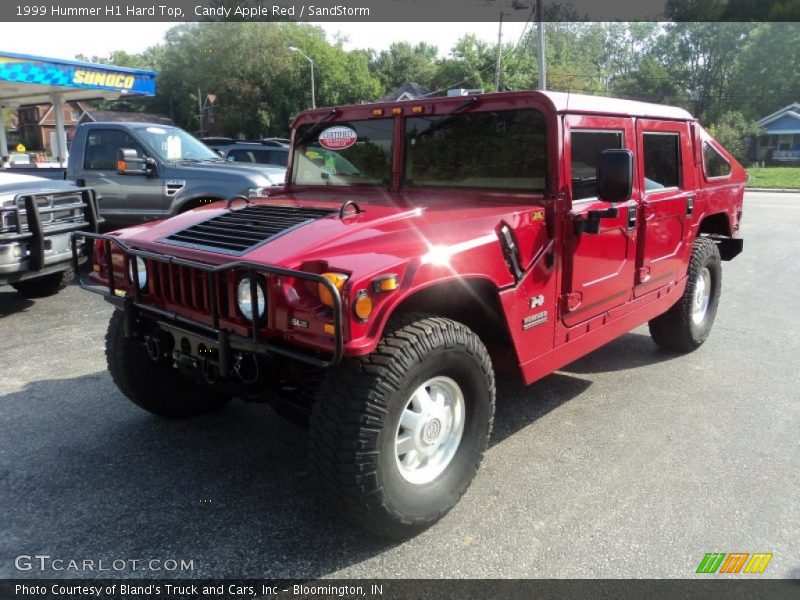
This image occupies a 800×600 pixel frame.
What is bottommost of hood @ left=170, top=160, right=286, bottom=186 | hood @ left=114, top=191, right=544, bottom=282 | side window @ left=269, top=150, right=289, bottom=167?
hood @ left=114, top=191, right=544, bottom=282

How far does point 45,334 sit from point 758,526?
226 inches

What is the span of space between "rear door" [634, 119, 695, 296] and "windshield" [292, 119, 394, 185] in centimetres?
167

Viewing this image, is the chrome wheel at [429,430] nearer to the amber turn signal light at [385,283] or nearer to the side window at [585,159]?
the amber turn signal light at [385,283]

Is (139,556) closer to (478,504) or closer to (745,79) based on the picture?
(478,504)

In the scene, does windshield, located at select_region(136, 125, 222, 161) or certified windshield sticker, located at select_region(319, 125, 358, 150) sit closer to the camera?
certified windshield sticker, located at select_region(319, 125, 358, 150)

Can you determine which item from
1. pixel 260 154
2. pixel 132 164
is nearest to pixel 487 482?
pixel 132 164

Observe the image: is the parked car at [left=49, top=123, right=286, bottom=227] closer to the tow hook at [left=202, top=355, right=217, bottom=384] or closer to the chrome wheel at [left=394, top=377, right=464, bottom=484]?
the tow hook at [left=202, top=355, right=217, bottom=384]

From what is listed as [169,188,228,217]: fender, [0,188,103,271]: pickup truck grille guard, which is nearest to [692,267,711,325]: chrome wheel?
[169,188,228,217]: fender

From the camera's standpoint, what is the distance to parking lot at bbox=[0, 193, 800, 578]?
2674 mm

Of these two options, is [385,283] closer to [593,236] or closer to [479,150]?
[479,150]

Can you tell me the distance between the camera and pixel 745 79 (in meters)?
62.0

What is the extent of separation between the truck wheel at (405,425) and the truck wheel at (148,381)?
53.0 inches

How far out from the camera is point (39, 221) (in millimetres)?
5836

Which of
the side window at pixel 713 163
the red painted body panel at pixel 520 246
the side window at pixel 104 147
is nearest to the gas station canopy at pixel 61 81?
the side window at pixel 104 147
